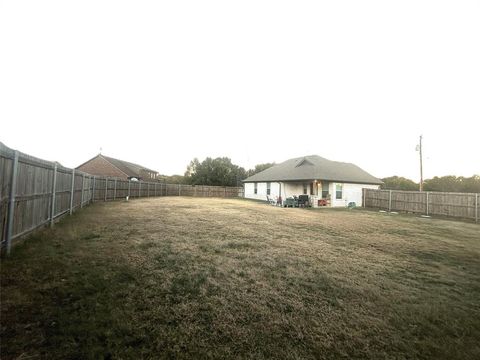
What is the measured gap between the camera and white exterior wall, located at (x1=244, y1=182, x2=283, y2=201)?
2648cm

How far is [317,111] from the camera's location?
987 inches

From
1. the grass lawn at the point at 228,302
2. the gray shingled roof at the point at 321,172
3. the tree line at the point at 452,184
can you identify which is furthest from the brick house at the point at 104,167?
the tree line at the point at 452,184

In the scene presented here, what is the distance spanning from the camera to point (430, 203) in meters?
16.9

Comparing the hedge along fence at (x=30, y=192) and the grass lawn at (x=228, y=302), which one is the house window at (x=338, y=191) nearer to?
the grass lawn at (x=228, y=302)

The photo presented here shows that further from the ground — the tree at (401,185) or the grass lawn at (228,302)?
the tree at (401,185)

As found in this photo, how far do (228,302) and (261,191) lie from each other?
88.3 ft

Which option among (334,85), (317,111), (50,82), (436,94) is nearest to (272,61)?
(334,85)

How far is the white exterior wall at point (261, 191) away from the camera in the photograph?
2648cm

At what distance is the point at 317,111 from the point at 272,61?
9.57 metres

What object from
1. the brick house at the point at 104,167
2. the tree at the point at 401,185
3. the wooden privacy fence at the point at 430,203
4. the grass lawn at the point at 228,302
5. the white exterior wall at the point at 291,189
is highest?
the brick house at the point at 104,167

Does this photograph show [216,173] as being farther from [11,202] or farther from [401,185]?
[11,202]

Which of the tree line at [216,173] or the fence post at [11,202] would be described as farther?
the tree line at [216,173]

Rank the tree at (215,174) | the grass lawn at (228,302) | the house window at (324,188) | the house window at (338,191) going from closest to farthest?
the grass lawn at (228,302), the house window at (324,188), the house window at (338,191), the tree at (215,174)

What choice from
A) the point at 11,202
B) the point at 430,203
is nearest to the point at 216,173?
the point at 430,203
